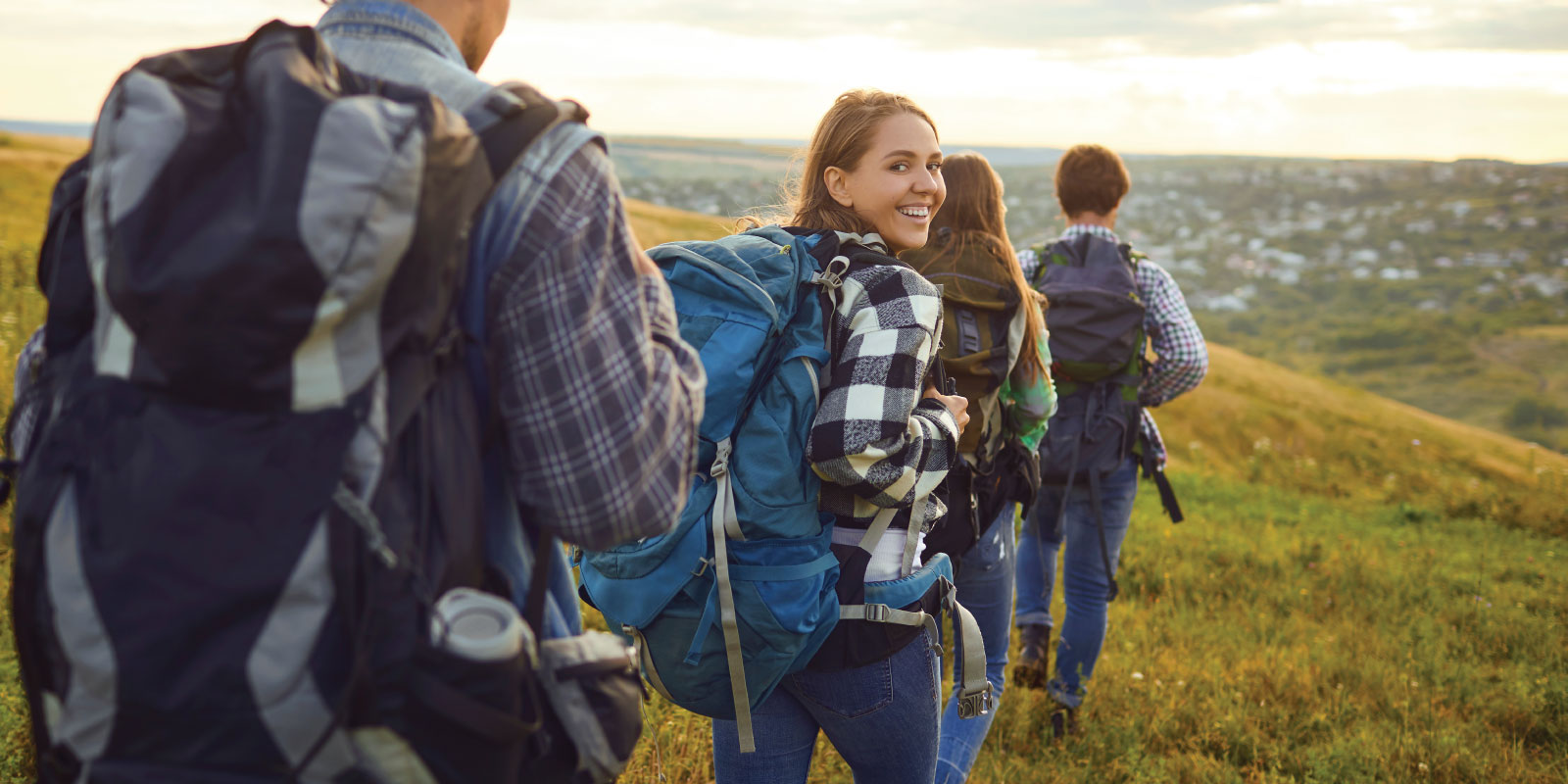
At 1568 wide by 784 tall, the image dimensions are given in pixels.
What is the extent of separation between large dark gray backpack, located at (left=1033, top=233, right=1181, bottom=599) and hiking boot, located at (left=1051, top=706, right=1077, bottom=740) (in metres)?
0.73

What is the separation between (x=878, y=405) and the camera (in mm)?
2730

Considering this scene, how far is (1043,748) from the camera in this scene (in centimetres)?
547

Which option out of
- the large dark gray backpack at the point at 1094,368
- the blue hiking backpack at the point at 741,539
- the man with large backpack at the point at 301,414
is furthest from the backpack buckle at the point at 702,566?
the large dark gray backpack at the point at 1094,368

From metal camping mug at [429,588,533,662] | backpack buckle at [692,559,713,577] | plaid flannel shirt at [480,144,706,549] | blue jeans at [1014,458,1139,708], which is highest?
plaid flannel shirt at [480,144,706,549]

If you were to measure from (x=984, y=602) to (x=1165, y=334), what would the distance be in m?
2.14

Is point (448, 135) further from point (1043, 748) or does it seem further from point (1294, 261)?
point (1294, 261)

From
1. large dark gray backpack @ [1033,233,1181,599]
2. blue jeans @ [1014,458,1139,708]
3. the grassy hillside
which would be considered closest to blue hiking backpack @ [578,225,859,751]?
the grassy hillside

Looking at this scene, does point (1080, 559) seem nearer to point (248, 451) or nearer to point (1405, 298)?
point (248, 451)

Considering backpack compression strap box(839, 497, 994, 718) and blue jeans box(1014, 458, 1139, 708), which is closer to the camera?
backpack compression strap box(839, 497, 994, 718)

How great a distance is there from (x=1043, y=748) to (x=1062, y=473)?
1.51 m

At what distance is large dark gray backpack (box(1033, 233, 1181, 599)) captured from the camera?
5473 mm

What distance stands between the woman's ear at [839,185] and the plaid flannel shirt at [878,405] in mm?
540

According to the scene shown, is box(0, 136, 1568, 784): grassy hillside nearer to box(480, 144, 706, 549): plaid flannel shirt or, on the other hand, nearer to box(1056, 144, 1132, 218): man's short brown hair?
box(480, 144, 706, 549): plaid flannel shirt

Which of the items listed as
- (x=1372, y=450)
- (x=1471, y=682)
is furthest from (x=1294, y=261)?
(x=1471, y=682)
